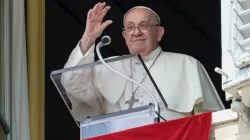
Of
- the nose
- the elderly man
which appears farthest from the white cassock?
the nose

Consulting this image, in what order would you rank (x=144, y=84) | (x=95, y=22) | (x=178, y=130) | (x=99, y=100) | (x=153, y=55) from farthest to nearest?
(x=153, y=55)
(x=99, y=100)
(x=95, y=22)
(x=144, y=84)
(x=178, y=130)

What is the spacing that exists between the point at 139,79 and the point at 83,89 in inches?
12.2

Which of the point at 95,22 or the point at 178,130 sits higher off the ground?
the point at 95,22

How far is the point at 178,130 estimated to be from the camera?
186 inches

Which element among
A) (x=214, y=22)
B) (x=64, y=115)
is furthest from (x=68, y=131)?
(x=214, y=22)

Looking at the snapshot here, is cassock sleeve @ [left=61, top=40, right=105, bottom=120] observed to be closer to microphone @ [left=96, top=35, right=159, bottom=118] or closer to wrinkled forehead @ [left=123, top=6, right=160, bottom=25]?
microphone @ [left=96, top=35, right=159, bottom=118]

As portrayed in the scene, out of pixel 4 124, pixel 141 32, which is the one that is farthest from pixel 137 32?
pixel 4 124

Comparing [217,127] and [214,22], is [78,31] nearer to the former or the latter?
[214,22]

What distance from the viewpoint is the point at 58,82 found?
205 inches

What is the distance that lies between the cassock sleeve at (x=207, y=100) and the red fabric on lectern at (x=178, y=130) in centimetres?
59

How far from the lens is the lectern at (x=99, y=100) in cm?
501

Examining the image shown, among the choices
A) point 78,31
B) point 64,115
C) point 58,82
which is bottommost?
point 58,82

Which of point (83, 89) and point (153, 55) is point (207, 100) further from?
point (83, 89)

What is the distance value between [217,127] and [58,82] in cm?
85
